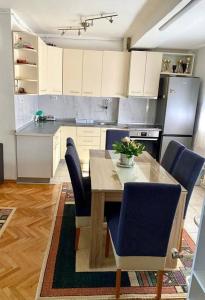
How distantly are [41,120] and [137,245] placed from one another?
12.3 feet

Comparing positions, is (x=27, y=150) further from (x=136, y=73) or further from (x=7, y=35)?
(x=136, y=73)

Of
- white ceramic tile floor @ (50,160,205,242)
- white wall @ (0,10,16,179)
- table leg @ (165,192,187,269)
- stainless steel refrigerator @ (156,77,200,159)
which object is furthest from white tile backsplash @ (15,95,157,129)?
table leg @ (165,192,187,269)

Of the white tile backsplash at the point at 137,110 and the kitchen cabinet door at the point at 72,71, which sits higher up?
the kitchen cabinet door at the point at 72,71

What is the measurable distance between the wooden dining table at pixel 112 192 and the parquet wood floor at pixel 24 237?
54cm

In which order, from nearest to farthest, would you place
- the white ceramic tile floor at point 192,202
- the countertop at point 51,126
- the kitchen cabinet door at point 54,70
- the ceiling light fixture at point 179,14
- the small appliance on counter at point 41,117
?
the ceiling light fixture at point 179,14 < the white ceramic tile floor at point 192,202 < the countertop at point 51,126 < the kitchen cabinet door at point 54,70 < the small appliance on counter at point 41,117

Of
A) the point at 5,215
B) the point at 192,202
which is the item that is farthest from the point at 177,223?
the point at 5,215

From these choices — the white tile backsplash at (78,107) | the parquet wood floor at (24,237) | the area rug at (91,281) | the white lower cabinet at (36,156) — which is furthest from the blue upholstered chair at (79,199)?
the white tile backsplash at (78,107)

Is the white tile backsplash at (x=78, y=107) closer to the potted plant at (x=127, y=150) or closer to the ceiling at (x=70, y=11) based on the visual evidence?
the ceiling at (x=70, y=11)

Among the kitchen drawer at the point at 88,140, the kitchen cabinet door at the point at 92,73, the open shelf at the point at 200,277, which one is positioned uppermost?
the kitchen cabinet door at the point at 92,73

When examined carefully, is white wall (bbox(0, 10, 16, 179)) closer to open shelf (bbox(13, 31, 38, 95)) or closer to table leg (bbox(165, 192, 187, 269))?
open shelf (bbox(13, 31, 38, 95))

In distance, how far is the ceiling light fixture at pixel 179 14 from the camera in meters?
2.18

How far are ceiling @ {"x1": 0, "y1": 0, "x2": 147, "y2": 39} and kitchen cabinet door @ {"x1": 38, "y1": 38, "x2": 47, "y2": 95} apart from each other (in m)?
0.34

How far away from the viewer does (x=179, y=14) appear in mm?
2475

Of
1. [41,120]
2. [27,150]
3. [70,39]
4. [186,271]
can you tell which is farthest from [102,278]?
[70,39]
